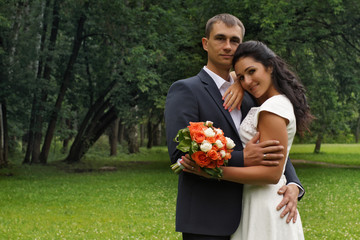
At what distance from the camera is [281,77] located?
336 cm

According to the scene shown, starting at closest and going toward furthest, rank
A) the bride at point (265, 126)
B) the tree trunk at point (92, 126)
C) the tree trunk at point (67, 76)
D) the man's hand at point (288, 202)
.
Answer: the bride at point (265, 126)
the man's hand at point (288, 202)
the tree trunk at point (67, 76)
the tree trunk at point (92, 126)

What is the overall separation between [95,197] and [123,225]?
193 inches

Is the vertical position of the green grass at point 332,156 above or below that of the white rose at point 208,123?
below

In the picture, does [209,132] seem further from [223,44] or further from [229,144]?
[223,44]

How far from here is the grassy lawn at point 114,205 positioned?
10.3 meters

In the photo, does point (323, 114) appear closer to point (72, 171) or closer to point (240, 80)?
point (72, 171)

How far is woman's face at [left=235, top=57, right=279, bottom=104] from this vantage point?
11.0ft

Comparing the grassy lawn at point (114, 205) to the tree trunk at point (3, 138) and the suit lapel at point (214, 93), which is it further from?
the suit lapel at point (214, 93)

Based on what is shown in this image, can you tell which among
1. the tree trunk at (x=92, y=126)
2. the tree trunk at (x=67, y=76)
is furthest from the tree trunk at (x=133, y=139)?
the tree trunk at (x=67, y=76)

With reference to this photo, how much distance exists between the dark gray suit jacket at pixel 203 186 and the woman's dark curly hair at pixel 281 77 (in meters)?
0.40

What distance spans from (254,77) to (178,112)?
23.0 inches

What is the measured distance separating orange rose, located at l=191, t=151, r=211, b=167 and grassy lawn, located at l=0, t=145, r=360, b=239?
7069mm

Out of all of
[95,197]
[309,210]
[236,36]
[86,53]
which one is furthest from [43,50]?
[236,36]

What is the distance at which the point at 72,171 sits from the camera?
79.7 feet
